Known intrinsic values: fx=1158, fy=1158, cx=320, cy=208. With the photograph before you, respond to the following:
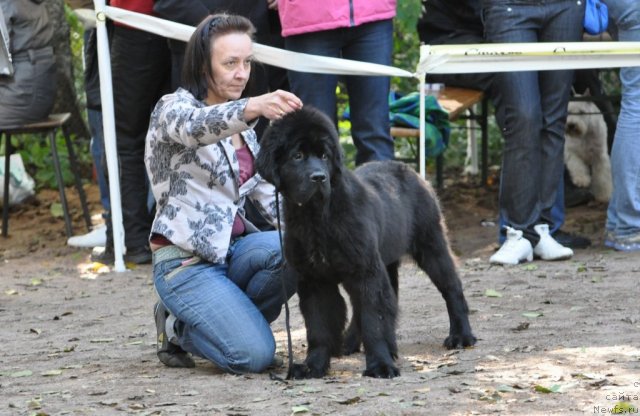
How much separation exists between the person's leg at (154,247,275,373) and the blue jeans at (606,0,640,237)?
3.49 m

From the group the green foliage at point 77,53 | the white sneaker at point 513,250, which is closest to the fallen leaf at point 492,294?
the white sneaker at point 513,250

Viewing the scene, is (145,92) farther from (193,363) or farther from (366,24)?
(193,363)

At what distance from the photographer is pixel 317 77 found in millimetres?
7152

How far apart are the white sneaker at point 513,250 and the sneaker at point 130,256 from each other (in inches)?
96.4

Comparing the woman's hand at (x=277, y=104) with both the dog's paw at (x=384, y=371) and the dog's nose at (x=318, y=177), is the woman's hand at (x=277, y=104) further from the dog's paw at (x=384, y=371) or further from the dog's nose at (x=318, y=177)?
the dog's paw at (x=384, y=371)

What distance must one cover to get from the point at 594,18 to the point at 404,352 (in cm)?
323

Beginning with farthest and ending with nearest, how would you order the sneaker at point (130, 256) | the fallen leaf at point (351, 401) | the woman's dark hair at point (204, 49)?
the sneaker at point (130, 256)
the woman's dark hair at point (204, 49)
the fallen leaf at point (351, 401)

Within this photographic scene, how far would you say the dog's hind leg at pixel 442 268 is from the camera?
17.7 feet

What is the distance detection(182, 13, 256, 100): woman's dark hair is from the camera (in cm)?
503

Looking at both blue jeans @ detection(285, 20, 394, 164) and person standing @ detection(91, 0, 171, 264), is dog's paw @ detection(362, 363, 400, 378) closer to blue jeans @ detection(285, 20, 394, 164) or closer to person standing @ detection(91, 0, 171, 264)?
blue jeans @ detection(285, 20, 394, 164)

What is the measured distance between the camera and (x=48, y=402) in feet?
14.8

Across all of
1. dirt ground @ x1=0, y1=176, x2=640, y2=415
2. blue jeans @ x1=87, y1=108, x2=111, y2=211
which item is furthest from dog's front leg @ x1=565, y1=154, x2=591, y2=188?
blue jeans @ x1=87, y1=108, x2=111, y2=211

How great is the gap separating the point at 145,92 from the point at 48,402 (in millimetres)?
3765

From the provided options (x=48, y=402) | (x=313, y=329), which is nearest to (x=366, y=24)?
(x=313, y=329)
